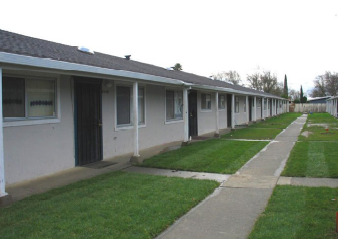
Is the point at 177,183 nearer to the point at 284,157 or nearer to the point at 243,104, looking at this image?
the point at 284,157

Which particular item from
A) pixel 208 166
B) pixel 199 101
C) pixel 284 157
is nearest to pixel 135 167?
pixel 208 166

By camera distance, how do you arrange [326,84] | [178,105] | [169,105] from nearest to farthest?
[169,105]
[178,105]
[326,84]

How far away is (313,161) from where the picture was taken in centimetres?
848

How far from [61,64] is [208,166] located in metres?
4.51

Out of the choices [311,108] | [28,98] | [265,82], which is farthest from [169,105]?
[265,82]

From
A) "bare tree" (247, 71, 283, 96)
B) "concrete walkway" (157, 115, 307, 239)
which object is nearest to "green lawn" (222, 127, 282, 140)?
"concrete walkway" (157, 115, 307, 239)

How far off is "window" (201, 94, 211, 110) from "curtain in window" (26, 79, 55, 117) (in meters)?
10.6

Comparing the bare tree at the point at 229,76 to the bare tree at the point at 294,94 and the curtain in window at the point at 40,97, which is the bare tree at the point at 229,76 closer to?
the bare tree at the point at 294,94

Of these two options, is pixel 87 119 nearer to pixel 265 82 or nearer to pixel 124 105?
pixel 124 105

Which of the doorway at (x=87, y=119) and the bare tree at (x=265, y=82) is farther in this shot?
the bare tree at (x=265, y=82)

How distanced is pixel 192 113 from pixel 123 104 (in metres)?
5.97

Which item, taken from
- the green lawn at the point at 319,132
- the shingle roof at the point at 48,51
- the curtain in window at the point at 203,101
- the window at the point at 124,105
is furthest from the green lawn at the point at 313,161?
the curtain in window at the point at 203,101

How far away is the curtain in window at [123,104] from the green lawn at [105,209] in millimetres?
3437

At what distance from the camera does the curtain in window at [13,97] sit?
6.27 metres
